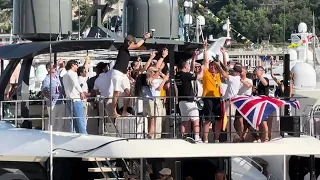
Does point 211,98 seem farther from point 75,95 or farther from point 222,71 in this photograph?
point 75,95

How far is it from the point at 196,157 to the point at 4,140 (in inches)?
124

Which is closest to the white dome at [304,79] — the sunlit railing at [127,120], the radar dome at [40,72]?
the radar dome at [40,72]

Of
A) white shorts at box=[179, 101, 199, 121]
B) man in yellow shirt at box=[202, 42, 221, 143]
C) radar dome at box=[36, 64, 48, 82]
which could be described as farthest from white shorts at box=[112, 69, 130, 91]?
radar dome at box=[36, 64, 48, 82]

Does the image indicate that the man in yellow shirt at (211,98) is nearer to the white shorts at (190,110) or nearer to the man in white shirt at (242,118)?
the white shorts at (190,110)

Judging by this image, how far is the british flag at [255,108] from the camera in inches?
470

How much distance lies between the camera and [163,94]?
42.7 feet

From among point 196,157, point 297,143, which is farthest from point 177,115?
point 297,143

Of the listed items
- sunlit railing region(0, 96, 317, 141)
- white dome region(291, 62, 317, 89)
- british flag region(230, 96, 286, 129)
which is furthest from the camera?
white dome region(291, 62, 317, 89)

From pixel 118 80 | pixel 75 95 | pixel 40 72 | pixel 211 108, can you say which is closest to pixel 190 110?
pixel 211 108

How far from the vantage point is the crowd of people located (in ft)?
40.0

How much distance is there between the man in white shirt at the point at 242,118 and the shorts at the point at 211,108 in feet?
1.07

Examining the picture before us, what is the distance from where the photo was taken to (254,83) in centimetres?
1463

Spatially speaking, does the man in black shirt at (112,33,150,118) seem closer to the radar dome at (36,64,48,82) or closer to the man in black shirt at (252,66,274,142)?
the man in black shirt at (252,66,274,142)

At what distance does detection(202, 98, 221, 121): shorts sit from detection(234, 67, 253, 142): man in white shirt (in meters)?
0.33
